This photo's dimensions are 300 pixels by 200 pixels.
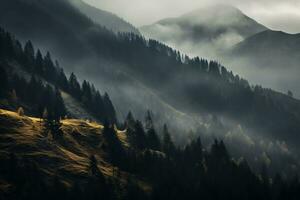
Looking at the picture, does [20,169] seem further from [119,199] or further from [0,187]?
[119,199]

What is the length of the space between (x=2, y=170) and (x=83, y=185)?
29.0 meters

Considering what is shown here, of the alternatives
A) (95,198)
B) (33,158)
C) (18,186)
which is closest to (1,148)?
(33,158)

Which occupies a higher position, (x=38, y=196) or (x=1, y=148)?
(x=1, y=148)

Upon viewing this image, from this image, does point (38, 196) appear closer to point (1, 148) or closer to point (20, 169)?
point (20, 169)

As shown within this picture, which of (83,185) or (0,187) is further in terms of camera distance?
(83,185)

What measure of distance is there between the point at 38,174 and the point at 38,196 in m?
14.7

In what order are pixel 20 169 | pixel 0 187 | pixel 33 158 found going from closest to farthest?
pixel 0 187, pixel 20 169, pixel 33 158

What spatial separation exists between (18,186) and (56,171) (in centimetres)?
2308

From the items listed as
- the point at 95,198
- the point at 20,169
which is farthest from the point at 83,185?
the point at 20,169

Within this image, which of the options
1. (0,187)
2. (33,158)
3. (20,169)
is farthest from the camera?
(33,158)

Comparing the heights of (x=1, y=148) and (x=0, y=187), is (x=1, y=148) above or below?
above

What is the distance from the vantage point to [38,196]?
584 ft

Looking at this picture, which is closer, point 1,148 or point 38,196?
point 38,196

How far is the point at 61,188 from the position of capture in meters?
188
